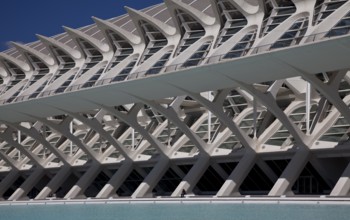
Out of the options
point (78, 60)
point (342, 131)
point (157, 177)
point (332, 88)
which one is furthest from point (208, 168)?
point (78, 60)

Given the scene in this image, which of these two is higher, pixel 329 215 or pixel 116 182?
pixel 116 182

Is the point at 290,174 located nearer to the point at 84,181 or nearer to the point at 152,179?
the point at 152,179

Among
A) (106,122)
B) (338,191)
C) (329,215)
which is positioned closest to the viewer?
(329,215)

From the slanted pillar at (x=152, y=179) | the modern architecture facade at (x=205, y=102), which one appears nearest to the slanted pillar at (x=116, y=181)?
the modern architecture facade at (x=205, y=102)

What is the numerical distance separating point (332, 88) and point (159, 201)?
32.0 feet

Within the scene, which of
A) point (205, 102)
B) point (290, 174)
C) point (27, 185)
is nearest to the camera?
point (290, 174)

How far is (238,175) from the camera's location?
32.2 meters

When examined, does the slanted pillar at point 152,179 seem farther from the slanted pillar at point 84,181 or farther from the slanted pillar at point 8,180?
the slanted pillar at point 8,180

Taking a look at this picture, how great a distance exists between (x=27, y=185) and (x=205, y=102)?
1687 cm

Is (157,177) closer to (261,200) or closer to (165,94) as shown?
(165,94)

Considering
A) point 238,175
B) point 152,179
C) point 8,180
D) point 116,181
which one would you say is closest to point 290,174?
point 238,175

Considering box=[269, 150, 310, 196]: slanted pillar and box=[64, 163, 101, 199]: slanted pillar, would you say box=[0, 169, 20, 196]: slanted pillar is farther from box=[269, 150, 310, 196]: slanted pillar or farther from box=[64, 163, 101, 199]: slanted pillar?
box=[269, 150, 310, 196]: slanted pillar

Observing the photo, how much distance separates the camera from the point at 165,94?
3228 cm

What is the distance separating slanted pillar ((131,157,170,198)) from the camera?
35.4 m
